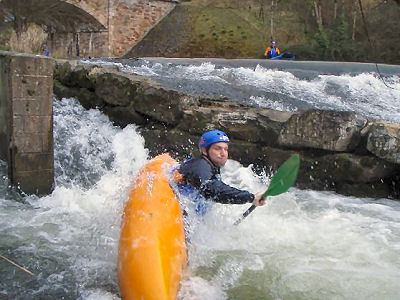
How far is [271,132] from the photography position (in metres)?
7.47

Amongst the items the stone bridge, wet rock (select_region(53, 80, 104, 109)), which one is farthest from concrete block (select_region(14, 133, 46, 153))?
the stone bridge

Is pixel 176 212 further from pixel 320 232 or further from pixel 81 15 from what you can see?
pixel 81 15

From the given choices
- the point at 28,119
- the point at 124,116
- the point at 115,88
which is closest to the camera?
the point at 28,119

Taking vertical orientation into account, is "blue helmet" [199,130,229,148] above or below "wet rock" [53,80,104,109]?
above

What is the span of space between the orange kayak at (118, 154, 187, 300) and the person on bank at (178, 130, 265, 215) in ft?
0.62

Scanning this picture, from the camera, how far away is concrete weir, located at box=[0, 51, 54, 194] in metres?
6.38

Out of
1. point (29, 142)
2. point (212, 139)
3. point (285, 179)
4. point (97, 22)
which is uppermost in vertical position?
point (97, 22)

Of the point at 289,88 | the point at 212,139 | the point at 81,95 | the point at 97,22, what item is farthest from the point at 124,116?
the point at 97,22

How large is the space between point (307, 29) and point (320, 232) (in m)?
22.6

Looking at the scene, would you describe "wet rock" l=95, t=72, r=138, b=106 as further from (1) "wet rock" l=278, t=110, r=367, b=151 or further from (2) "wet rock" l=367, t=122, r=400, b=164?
(2) "wet rock" l=367, t=122, r=400, b=164

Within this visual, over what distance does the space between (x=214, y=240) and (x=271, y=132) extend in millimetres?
2881

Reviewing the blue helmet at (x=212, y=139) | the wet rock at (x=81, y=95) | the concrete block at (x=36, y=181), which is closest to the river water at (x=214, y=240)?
the concrete block at (x=36, y=181)

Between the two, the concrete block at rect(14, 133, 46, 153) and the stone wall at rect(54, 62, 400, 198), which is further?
the stone wall at rect(54, 62, 400, 198)

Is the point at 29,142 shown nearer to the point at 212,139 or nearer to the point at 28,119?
the point at 28,119
